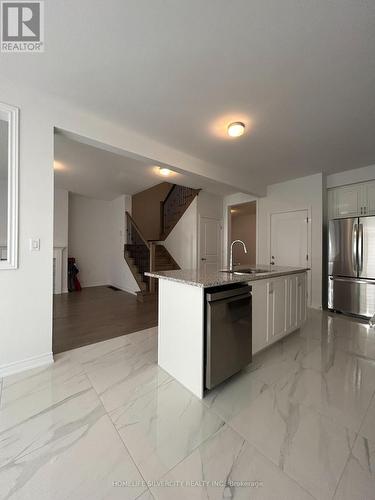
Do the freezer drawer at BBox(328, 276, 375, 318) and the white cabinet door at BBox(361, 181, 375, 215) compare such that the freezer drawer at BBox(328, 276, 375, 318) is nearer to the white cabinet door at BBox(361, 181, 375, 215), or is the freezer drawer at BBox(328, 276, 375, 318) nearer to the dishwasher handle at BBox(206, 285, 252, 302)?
the white cabinet door at BBox(361, 181, 375, 215)

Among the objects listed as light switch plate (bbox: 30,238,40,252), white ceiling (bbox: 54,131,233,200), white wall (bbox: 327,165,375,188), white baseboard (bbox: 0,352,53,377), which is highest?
white ceiling (bbox: 54,131,233,200)

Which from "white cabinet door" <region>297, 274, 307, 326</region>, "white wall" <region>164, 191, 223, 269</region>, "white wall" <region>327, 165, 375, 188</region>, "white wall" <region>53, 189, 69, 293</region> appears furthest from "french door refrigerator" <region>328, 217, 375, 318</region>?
"white wall" <region>53, 189, 69, 293</region>

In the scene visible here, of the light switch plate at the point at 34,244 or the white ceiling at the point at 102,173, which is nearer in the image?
the light switch plate at the point at 34,244

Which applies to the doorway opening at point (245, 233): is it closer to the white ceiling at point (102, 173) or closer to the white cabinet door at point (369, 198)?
the white ceiling at point (102, 173)

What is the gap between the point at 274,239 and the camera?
Result: 4.86 meters

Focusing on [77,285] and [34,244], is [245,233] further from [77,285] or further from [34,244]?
[34,244]

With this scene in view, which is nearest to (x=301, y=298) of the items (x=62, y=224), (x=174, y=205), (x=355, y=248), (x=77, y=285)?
(x=355, y=248)

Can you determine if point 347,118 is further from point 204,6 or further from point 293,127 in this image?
point 204,6

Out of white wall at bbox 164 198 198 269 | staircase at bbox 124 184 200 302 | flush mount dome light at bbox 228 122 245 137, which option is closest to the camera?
flush mount dome light at bbox 228 122 245 137

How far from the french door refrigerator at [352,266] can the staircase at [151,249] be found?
3258mm

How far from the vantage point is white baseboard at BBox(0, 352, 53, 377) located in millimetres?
1891

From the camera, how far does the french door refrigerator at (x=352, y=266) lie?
11.3ft

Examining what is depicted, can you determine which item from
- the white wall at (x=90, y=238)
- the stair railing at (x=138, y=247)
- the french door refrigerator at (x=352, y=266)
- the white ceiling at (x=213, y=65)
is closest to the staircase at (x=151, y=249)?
the stair railing at (x=138, y=247)

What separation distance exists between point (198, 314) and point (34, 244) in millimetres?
1725
